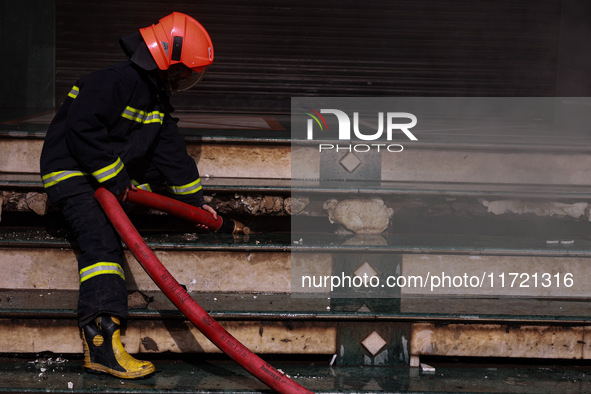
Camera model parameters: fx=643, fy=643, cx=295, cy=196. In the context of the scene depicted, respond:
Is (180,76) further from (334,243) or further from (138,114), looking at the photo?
(334,243)

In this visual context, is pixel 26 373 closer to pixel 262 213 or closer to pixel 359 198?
pixel 262 213

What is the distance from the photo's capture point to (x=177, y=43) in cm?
339

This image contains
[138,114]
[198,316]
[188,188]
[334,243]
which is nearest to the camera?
[198,316]

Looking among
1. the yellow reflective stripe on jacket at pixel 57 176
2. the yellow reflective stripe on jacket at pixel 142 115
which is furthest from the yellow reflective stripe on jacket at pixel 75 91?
the yellow reflective stripe on jacket at pixel 57 176

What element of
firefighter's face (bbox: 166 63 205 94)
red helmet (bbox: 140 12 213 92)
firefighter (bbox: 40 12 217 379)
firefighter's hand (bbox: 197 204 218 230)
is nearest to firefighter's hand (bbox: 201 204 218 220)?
firefighter's hand (bbox: 197 204 218 230)

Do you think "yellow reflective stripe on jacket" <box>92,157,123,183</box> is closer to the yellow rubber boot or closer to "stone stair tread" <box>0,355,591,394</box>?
the yellow rubber boot

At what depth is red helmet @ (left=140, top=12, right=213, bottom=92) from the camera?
133 inches

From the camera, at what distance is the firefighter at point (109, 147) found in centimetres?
309

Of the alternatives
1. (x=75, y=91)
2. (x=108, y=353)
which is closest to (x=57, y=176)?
(x=75, y=91)

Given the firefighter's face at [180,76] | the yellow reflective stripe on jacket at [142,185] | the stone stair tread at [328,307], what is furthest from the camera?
the yellow reflective stripe on jacket at [142,185]

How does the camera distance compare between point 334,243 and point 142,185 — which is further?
point 142,185

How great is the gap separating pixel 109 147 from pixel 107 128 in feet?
0.39

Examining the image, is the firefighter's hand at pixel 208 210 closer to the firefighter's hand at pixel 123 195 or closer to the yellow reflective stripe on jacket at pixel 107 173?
the firefighter's hand at pixel 123 195

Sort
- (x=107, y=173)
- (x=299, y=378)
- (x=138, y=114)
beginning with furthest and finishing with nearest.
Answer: (x=138, y=114) < (x=107, y=173) < (x=299, y=378)
